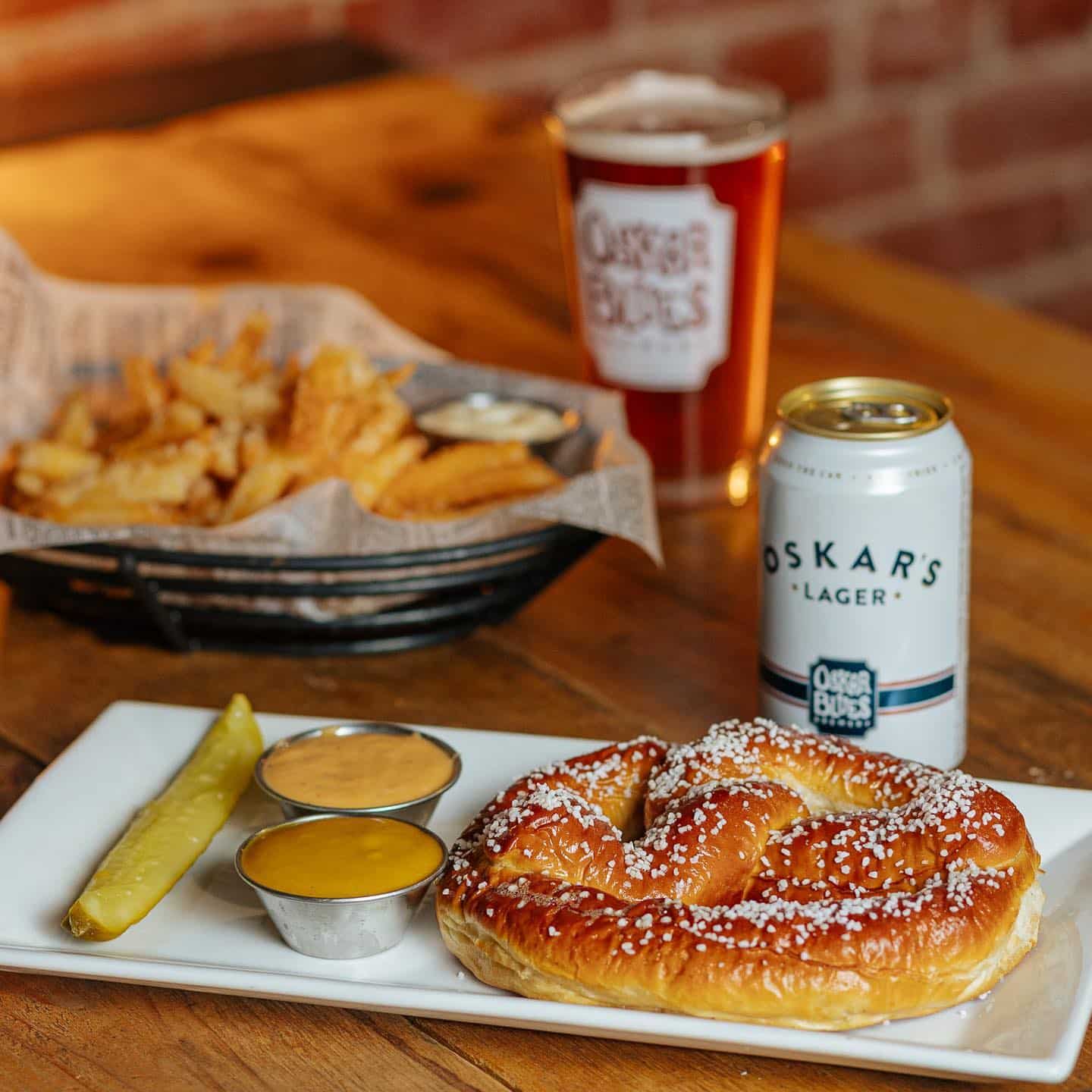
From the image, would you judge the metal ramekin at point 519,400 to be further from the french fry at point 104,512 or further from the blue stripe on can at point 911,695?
the blue stripe on can at point 911,695

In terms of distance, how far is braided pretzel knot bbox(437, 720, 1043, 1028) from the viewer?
0.78 meters

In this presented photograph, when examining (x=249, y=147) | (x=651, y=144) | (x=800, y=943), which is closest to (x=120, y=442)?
(x=651, y=144)

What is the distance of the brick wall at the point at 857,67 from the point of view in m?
3.00

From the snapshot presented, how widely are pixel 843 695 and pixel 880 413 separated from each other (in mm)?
170

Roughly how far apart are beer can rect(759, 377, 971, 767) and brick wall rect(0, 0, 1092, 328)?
225 cm

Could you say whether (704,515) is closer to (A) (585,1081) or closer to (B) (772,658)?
(B) (772,658)

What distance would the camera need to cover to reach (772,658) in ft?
3.42

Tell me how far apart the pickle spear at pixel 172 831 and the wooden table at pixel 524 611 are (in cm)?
5

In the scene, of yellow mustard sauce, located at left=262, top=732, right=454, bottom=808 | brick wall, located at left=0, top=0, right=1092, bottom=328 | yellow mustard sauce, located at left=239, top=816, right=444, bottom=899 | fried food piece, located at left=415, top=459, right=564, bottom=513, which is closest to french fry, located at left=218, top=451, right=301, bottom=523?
fried food piece, located at left=415, top=459, right=564, bottom=513

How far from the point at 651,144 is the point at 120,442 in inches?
18.9

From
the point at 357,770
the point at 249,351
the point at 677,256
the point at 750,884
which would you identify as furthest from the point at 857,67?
the point at 750,884

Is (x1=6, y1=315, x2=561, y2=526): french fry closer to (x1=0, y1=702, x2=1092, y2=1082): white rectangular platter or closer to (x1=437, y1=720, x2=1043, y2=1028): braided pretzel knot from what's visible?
(x1=0, y1=702, x2=1092, y2=1082): white rectangular platter

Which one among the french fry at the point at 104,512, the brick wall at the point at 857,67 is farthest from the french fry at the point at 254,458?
the brick wall at the point at 857,67

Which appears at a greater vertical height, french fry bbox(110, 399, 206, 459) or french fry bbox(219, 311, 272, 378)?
french fry bbox(219, 311, 272, 378)
